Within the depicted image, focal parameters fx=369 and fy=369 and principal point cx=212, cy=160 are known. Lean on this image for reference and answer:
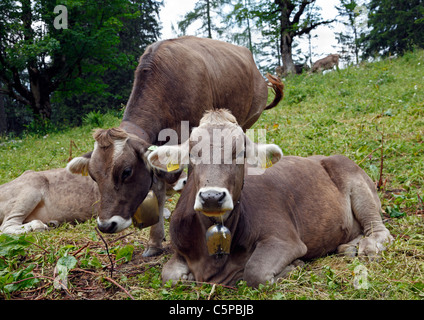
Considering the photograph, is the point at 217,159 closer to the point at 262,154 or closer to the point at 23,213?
the point at 262,154

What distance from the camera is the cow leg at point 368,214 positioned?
12.9 feet

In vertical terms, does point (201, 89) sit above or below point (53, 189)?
above

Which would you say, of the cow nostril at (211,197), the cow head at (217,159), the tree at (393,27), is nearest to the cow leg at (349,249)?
the cow head at (217,159)

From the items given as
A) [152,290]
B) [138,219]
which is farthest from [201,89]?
[152,290]

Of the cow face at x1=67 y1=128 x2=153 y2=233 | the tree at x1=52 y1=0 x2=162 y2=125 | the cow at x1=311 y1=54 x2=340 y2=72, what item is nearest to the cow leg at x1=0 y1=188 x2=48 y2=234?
the cow face at x1=67 y1=128 x2=153 y2=233

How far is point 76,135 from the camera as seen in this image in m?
13.3

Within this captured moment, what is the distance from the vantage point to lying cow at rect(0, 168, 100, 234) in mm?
5551

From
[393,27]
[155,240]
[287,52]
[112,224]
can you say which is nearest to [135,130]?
[112,224]

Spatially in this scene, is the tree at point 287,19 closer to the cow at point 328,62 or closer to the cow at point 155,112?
the cow at point 328,62

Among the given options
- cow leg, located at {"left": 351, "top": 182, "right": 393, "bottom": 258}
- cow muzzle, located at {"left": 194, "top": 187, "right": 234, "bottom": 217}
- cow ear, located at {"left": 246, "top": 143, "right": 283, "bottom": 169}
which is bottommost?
cow leg, located at {"left": 351, "top": 182, "right": 393, "bottom": 258}

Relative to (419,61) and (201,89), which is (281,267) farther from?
(419,61)

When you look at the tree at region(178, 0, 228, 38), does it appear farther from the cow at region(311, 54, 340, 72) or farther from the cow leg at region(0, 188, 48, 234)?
the cow leg at region(0, 188, 48, 234)

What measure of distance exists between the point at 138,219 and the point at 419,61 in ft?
48.5

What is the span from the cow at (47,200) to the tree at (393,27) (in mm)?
24380
